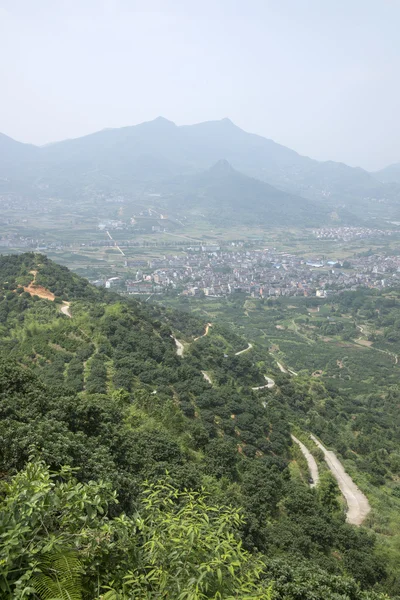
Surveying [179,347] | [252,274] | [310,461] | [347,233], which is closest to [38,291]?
[179,347]

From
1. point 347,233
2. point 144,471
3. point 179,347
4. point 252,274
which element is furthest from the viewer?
point 347,233

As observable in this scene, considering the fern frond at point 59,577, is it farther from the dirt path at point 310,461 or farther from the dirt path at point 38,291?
the dirt path at point 38,291

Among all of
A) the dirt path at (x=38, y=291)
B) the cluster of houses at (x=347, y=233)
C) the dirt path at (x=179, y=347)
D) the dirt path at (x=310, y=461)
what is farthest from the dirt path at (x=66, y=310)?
the cluster of houses at (x=347, y=233)

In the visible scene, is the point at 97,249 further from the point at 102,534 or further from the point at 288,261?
the point at 102,534

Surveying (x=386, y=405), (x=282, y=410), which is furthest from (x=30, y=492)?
(x=386, y=405)

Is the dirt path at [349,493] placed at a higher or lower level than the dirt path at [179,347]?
lower

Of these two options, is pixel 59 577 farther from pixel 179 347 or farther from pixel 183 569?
pixel 179 347
